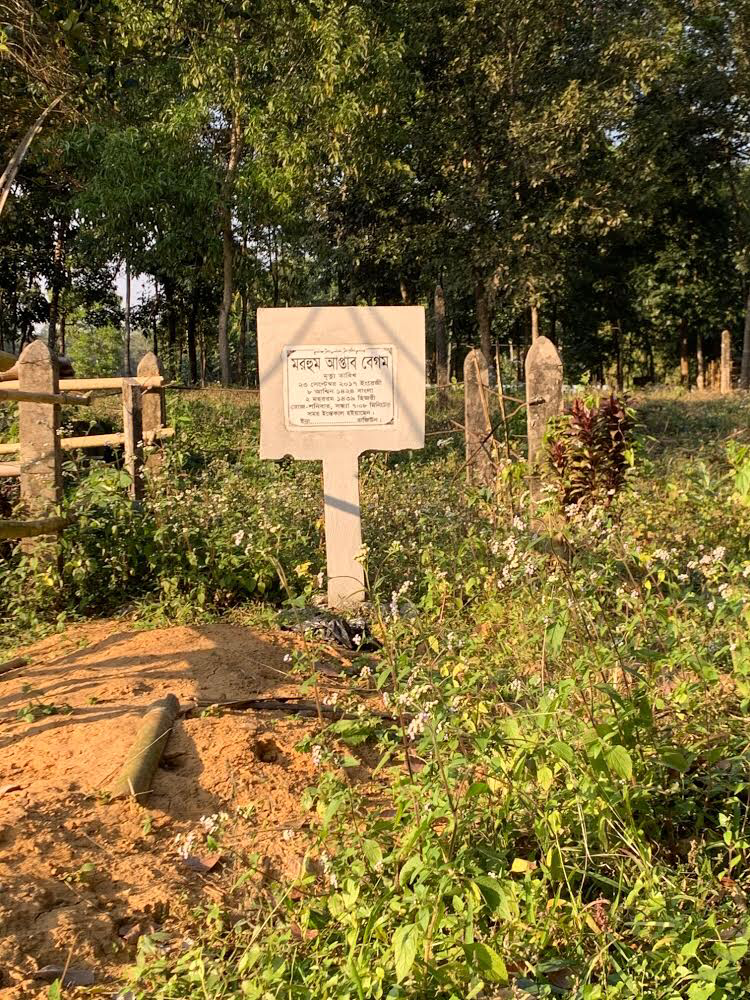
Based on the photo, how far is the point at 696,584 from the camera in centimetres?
619

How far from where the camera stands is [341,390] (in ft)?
19.7

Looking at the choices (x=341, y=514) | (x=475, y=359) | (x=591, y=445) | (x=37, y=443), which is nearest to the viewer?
(x=37, y=443)


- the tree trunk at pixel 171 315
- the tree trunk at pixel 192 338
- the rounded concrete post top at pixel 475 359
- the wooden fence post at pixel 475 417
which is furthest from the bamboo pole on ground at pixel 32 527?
the tree trunk at pixel 171 315

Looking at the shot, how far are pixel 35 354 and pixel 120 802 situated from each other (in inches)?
144

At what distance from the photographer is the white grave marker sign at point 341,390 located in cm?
594

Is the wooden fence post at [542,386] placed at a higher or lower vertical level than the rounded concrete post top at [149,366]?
lower

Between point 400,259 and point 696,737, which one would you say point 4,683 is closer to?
point 696,737

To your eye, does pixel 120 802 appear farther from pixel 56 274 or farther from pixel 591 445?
pixel 56 274

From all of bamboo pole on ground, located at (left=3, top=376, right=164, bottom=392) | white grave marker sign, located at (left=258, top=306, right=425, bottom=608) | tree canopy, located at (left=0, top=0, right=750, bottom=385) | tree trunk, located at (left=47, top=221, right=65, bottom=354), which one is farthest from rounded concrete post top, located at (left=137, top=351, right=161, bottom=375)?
tree trunk, located at (left=47, top=221, right=65, bottom=354)

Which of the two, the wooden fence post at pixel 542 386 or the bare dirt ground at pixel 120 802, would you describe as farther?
the wooden fence post at pixel 542 386

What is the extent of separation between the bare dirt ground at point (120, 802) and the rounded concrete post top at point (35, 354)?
2099 millimetres

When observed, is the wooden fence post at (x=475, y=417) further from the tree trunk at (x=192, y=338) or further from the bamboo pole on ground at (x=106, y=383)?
the tree trunk at (x=192, y=338)

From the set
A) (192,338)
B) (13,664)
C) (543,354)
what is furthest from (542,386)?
(192,338)

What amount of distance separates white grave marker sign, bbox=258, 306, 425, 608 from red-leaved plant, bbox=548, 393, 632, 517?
1.62 meters
